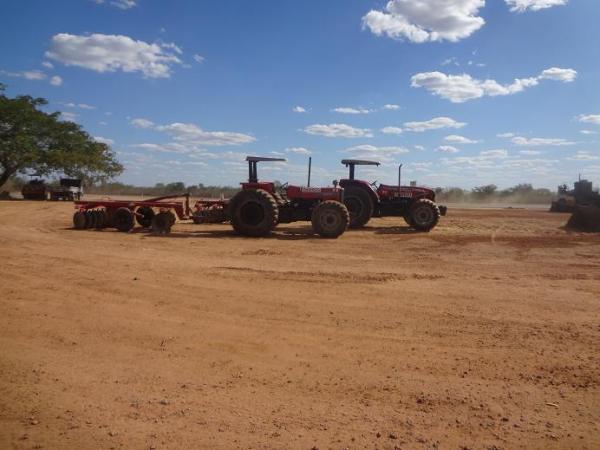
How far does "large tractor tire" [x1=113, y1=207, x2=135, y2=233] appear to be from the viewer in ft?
45.3

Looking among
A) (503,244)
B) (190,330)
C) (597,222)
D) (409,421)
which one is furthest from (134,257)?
(597,222)

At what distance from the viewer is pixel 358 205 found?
15555mm

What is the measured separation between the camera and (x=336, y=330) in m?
4.71

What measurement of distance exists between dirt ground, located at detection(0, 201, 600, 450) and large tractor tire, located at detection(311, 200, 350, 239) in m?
4.90

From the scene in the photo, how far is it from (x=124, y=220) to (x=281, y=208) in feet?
15.0

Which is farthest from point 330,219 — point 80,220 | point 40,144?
point 40,144

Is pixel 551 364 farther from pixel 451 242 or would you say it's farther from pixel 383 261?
pixel 451 242

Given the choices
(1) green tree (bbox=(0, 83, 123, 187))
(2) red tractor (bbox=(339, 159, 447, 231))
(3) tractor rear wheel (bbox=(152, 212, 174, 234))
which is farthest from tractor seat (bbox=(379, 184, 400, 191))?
(1) green tree (bbox=(0, 83, 123, 187))

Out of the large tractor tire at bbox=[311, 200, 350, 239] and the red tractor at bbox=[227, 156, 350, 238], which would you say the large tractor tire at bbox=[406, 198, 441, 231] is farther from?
the large tractor tire at bbox=[311, 200, 350, 239]

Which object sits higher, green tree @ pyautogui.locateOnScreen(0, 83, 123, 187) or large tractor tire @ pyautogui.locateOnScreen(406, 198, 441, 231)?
green tree @ pyautogui.locateOnScreen(0, 83, 123, 187)

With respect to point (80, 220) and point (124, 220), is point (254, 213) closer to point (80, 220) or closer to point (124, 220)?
point (124, 220)

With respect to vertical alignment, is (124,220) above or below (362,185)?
below

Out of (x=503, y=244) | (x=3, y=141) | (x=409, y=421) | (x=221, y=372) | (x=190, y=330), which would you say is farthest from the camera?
(x=3, y=141)

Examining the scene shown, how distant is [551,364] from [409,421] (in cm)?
163
